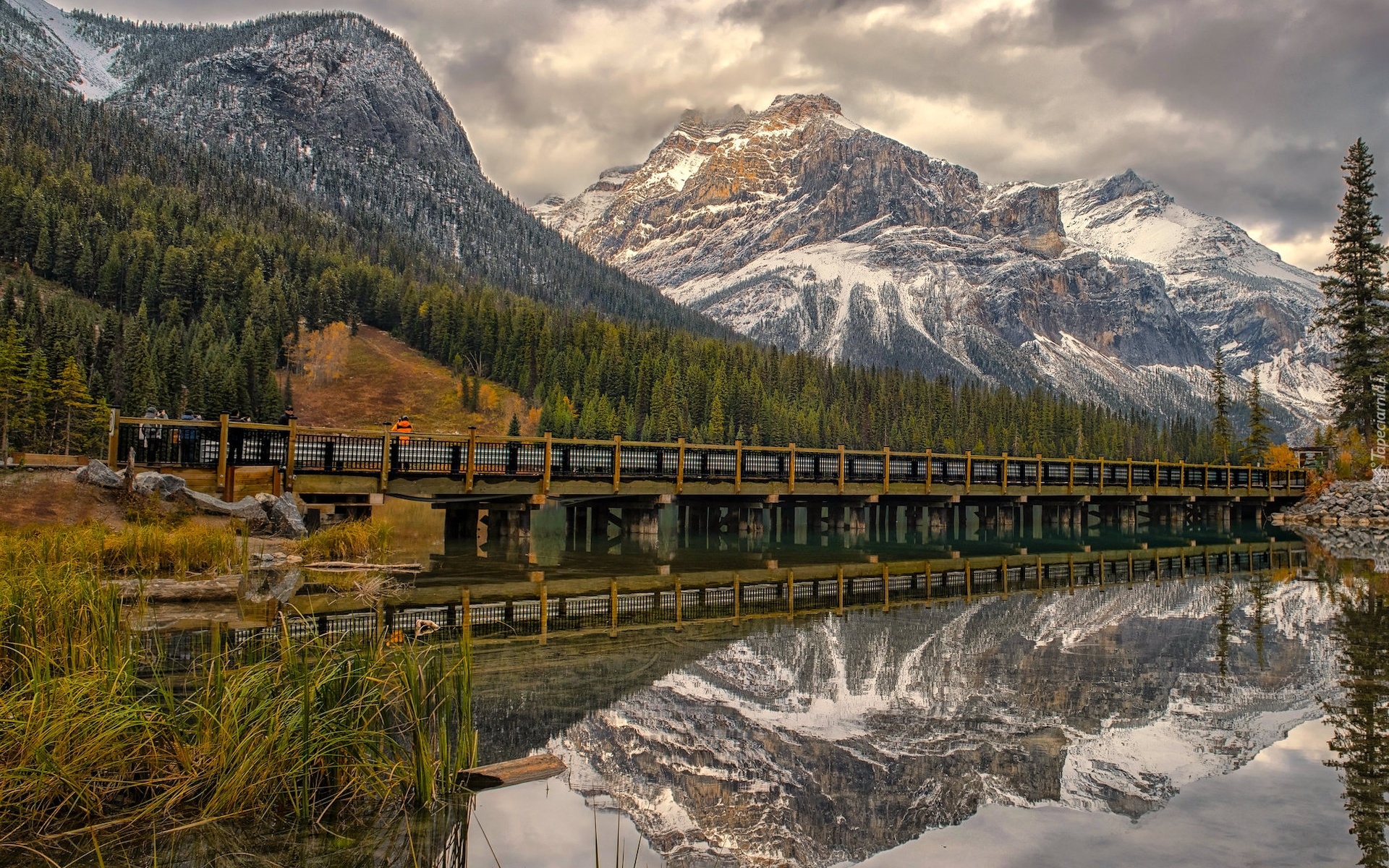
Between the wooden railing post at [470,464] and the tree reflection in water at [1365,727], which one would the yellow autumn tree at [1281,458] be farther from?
the wooden railing post at [470,464]

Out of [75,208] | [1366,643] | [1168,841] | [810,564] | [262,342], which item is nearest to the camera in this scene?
[1168,841]

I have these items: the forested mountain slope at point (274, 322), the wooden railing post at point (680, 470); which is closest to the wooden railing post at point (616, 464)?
Answer: the wooden railing post at point (680, 470)

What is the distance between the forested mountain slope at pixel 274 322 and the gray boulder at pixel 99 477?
52.6m

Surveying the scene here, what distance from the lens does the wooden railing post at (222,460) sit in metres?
25.4

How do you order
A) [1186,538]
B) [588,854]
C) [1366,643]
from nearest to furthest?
1. [588,854]
2. [1366,643]
3. [1186,538]

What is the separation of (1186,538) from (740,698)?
134ft

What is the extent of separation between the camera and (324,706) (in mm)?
7703

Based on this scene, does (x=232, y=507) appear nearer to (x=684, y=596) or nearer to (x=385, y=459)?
(x=385, y=459)

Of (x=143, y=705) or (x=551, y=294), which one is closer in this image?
(x=143, y=705)

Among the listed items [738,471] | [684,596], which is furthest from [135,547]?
[738,471]

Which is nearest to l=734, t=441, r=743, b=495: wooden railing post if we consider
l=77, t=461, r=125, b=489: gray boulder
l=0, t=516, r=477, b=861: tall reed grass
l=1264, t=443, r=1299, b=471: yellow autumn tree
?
l=77, t=461, r=125, b=489: gray boulder

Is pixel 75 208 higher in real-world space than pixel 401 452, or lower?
higher

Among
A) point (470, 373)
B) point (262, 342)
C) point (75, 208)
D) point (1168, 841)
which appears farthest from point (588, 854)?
point (75, 208)

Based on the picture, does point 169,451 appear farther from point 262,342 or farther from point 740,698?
point 262,342
